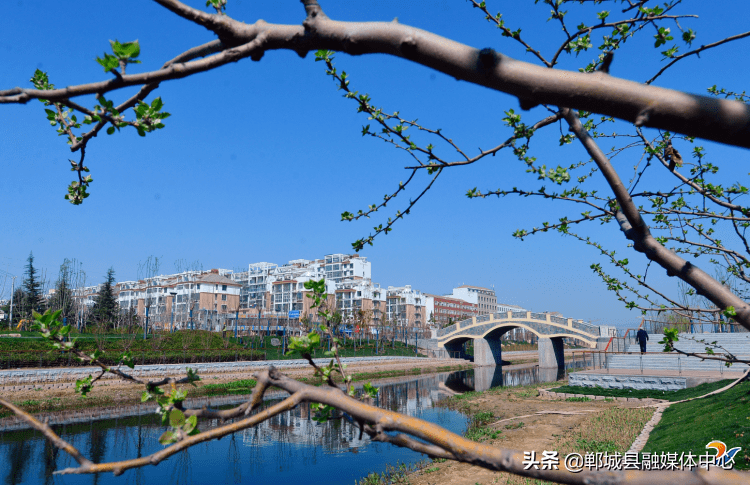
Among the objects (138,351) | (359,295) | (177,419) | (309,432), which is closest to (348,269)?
(359,295)

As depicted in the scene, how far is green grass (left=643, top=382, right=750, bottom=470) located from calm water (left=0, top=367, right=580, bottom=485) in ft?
19.1

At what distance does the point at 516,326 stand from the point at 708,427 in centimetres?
4214

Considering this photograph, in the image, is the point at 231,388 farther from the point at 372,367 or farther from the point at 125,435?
the point at 372,367

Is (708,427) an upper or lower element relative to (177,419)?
lower

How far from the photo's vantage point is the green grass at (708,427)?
7.00 m

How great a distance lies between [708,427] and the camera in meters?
8.46

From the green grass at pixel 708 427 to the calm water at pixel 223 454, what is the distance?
5.83m

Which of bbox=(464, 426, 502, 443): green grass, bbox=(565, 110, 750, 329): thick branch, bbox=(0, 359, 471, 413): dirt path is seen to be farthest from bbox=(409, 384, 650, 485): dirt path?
bbox=(0, 359, 471, 413): dirt path

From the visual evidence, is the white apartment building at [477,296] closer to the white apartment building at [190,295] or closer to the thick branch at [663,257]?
the white apartment building at [190,295]

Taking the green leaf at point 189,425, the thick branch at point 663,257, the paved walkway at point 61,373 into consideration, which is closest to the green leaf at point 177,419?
the green leaf at point 189,425

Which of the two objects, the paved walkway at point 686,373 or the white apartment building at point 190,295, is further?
the white apartment building at point 190,295

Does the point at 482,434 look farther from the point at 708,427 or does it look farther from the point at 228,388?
the point at 228,388

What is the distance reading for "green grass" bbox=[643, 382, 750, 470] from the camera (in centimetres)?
700

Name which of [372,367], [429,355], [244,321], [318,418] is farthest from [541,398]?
[244,321]
